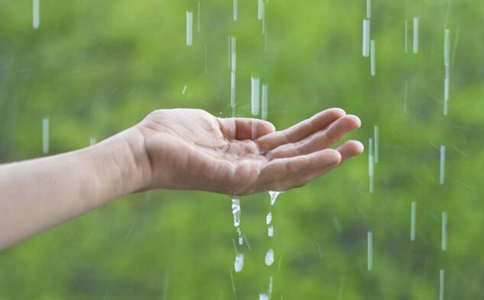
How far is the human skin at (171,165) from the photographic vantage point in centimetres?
129

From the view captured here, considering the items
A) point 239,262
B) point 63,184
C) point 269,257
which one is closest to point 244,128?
point 63,184

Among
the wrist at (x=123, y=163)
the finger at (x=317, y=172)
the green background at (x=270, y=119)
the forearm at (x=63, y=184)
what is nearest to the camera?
the forearm at (x=63, y=184)

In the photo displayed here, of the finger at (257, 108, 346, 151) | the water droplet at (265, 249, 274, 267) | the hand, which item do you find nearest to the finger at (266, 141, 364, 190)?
the hand

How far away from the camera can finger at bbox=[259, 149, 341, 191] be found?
1.49 meters

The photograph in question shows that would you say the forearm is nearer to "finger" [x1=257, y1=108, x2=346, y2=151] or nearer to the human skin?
the human skin

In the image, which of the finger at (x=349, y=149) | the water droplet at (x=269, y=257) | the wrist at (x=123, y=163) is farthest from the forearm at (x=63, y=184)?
the water droplet at (x=269, y=257)

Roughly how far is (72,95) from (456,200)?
6.01ft

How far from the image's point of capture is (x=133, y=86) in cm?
373

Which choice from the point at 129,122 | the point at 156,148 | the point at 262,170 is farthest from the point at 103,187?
the point at 129,122

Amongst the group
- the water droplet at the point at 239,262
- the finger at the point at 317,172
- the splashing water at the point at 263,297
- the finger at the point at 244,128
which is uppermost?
the finger at the point at 244,128

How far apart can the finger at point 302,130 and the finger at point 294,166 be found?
0.15 m

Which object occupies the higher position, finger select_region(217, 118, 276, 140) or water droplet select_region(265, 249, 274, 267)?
finger select_region(217, 118, 276, 140)

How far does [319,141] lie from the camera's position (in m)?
1.65

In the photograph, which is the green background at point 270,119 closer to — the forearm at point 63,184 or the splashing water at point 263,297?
the splashing water at point 263,297
